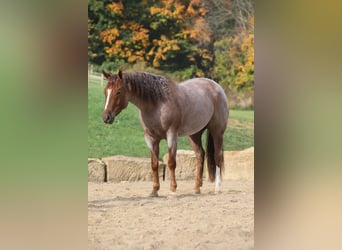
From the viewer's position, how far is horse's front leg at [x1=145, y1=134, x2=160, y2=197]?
16.2ft

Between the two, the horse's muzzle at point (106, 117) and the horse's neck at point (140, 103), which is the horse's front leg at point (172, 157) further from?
the horse's muzzle at point (106, 117)

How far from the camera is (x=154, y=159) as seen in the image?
16.3ft

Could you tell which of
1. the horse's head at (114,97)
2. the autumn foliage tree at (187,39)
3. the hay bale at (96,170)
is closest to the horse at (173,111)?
the horse's head at (114,97)

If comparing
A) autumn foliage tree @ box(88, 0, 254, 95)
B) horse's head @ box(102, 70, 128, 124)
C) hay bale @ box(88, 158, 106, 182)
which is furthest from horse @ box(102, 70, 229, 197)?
hay bale @ box(88, 158, 106, 182)

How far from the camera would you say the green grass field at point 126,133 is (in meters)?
4.72

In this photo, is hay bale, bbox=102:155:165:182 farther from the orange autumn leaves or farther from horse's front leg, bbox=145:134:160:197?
the orange autumn leaves

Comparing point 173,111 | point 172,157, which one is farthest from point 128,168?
point 173,111

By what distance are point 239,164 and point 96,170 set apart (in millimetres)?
1291

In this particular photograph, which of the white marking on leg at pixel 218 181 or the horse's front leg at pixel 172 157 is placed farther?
the white marking on leg at pixel 218 181

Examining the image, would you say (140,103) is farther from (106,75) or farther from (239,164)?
(239,164)
